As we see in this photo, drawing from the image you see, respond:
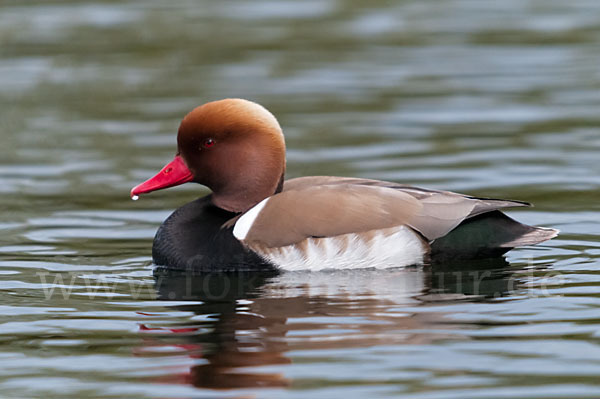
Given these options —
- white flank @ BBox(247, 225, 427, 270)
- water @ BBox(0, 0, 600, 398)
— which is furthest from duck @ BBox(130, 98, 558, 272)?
water @ BBox(0, 0, 600, 398)

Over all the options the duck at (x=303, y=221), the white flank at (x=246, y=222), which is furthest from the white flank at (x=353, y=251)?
the white flank at (x=246, y=222)

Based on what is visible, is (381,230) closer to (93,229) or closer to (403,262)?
(403,262)

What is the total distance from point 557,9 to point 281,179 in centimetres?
1039

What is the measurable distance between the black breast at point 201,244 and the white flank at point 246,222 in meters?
0.04

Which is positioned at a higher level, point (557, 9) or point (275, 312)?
point (557, 9)

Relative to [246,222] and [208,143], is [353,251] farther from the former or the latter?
[208,143]

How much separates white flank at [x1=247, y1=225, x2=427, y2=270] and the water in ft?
0.25

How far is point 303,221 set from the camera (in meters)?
6.89

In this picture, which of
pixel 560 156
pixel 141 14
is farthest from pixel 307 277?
pixel 141 14

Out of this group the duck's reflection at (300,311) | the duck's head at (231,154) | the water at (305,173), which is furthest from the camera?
the duck's head at (231,154)

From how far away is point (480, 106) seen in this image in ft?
39.8

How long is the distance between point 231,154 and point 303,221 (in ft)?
2.30

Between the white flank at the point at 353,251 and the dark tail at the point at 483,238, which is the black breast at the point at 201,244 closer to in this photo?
the white flank at the point at 353,251

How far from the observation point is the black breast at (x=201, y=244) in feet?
23.0
